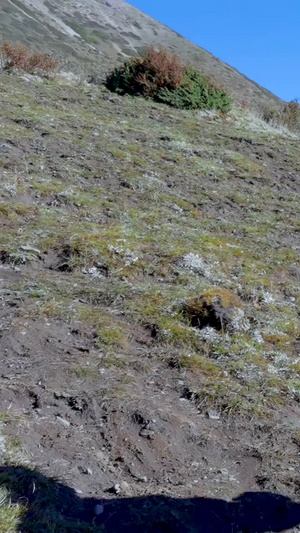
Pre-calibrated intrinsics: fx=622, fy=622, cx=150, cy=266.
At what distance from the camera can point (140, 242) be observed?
6.89 meters

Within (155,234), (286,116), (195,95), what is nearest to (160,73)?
(195,95)

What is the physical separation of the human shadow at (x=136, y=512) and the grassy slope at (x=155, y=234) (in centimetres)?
24

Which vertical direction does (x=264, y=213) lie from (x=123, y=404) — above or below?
above

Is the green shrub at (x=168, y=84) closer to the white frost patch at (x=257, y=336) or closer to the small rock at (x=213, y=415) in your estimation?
the white frost patch at (x=257, y=336)

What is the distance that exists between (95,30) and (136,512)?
89.1m

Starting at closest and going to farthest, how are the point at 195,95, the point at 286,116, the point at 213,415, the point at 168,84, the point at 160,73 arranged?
the point at 213,415 → the point at 195,95 → the point at 168,84 → the point at 160,73 → the point at 286,116

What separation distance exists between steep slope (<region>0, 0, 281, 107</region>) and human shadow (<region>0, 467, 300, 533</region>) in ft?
197

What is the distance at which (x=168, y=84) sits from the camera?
15781mm

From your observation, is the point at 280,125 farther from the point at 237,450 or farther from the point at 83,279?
the point at 237,450

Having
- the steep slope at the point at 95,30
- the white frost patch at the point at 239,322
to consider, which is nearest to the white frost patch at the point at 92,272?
the white frost patch at the point at 239,322

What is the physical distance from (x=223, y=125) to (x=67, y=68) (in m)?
5.03

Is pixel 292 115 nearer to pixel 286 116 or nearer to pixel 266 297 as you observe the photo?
pixel 286 116

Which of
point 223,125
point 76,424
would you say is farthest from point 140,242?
point 223,125

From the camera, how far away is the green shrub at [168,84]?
1550 centimetres
